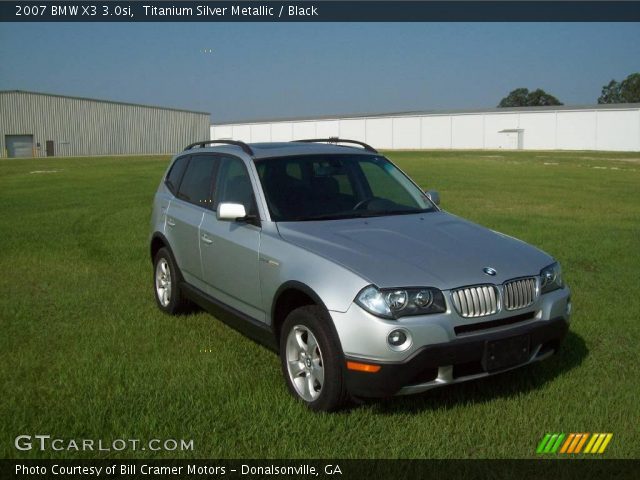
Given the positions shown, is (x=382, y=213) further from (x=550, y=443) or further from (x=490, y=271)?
(x=550, y=443)

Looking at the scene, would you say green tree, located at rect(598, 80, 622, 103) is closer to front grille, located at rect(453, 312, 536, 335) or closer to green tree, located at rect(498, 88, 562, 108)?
green tree, located at rect(498, 88, 562, 108)

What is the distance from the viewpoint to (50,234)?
12.6 meters

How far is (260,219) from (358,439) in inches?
72.6

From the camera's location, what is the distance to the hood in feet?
13.6

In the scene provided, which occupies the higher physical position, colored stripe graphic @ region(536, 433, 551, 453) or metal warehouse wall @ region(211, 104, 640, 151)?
metal warehouse wall @ region(211, 104, 640, 151)

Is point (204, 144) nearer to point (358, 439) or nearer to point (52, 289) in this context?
point (52, 289)

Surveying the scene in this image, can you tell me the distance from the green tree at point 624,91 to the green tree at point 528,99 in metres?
9.07

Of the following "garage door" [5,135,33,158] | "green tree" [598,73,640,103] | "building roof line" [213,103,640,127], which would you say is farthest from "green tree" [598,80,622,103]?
"garage door" [5,135,33,158]

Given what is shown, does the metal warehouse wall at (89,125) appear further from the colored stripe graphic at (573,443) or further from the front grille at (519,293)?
the colored stripe graphic at (573,443)

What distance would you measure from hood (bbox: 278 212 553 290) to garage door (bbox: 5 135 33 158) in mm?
69898

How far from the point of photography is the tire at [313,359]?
409 centimetres

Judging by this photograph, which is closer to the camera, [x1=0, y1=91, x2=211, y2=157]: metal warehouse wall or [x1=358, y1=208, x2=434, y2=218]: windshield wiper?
[x1=358, y1=208, x2=434, y2=218]: windshield wiper

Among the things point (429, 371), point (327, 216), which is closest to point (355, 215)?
point (327, 216)

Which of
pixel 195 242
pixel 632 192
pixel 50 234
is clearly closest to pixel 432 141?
pixel 632 192
